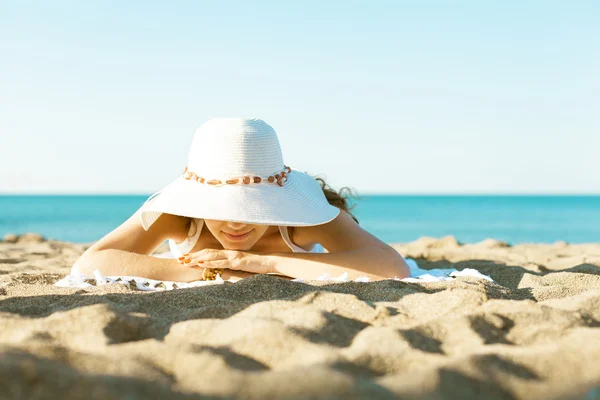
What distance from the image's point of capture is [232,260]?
3.22 m

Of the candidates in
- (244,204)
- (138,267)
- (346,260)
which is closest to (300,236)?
(346,260)

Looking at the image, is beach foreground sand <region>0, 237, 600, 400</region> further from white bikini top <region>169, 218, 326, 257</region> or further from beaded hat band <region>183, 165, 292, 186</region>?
white bikini top <region>169, 218, 326, 257</region>

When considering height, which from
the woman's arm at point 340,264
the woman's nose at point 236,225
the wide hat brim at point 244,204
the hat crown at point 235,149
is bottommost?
the woman's arm at point 340,264

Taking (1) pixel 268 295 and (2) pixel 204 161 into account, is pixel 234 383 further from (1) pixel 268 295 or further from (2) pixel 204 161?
(2) pixel 204 161

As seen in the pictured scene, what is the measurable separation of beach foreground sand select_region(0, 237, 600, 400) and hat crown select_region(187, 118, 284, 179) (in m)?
0.76

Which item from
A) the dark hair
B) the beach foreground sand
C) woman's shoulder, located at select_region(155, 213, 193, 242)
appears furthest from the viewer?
the dark hair

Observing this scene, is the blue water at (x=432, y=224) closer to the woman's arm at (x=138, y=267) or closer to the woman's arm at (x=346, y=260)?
the woman's arm at (x=346, y=260)

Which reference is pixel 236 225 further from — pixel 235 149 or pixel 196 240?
pixel 196 240

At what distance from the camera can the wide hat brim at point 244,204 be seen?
121 inches

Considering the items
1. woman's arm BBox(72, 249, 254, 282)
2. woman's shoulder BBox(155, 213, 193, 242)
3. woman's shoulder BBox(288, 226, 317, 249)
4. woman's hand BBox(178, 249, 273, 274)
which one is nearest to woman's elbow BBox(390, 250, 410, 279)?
woman's shoulder BBox(288, 226, 317, 249)

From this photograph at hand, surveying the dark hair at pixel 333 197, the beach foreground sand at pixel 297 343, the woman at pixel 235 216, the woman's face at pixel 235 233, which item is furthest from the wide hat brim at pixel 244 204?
the dark hair at pixel 333 197

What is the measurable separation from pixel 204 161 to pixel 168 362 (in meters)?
1.91

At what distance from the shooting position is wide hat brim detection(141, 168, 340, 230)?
10.1 ft

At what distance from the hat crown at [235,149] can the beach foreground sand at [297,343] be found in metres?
0.76
